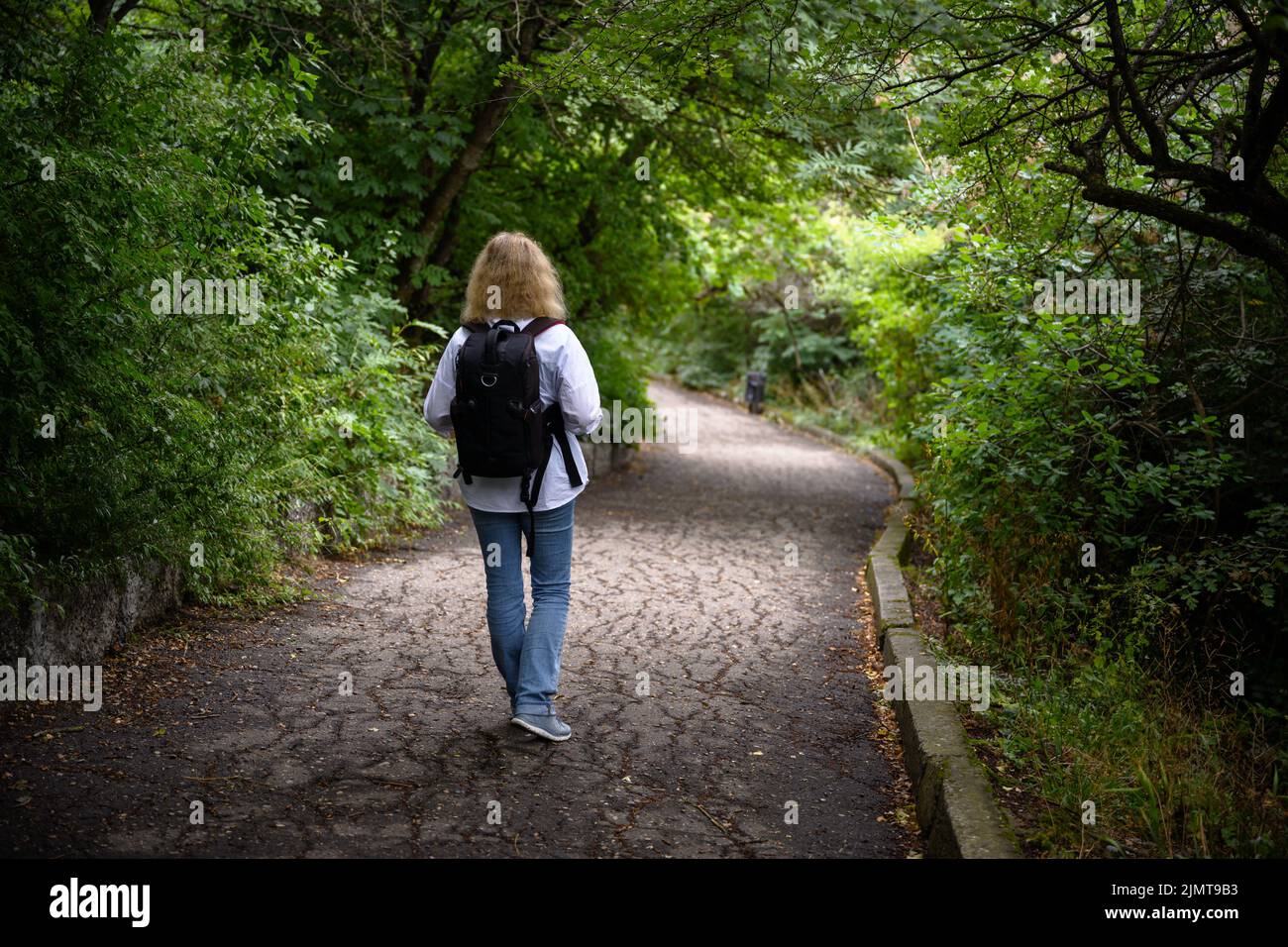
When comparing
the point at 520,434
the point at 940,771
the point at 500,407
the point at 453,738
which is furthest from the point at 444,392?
the point at 940,771

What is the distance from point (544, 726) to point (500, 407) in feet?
4.73

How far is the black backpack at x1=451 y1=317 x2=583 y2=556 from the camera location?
444 centimetres

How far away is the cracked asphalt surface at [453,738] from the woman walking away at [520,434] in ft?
1.46

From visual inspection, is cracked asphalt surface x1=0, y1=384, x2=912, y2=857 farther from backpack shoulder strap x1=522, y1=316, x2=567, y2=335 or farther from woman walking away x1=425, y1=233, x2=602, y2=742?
backpack shoulder strap x1=522, y1=316, x2=567, y2=335

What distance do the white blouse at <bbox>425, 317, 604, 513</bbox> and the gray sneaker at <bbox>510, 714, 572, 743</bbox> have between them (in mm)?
934

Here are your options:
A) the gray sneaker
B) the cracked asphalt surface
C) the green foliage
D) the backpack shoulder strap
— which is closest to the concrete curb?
the cracked asphalt surface

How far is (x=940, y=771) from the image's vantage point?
14.1 ft

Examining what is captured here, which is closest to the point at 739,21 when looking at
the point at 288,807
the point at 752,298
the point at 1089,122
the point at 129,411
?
the point at 1089,122

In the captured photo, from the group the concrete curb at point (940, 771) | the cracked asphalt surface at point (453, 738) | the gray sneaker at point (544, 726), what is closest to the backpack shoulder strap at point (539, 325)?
the gray sneaker at point (544, 726)

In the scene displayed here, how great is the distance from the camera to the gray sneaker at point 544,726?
15.7 feet

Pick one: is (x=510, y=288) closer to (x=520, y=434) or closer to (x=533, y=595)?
(x=520, y=434)

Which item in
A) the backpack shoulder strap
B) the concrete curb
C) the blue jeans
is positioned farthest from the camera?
the blue jeans

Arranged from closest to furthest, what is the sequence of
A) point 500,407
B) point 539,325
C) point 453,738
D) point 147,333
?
1. point 500,407
2. point 539,325
3. point 453,738
4. point 147,333

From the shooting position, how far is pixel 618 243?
13.6 metres
